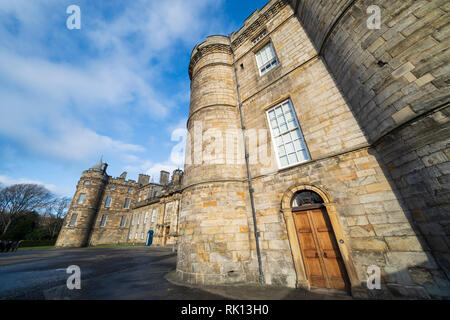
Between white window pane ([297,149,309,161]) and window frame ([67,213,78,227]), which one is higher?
window frame ([67,213,78,227])

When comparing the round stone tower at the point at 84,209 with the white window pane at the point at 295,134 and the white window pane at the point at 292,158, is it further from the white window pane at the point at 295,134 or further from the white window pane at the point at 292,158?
the white window pane at the point at 295,134

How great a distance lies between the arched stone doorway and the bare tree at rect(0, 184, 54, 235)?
40.8m

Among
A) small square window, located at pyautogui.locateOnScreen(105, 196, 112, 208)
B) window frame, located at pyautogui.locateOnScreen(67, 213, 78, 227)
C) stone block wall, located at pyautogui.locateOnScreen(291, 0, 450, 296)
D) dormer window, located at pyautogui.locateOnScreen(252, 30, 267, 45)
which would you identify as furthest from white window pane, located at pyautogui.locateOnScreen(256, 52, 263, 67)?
small square window, located at pyautogui.locateOnScreen(105, 196, 112, 208)

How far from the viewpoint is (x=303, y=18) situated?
6.93 metres

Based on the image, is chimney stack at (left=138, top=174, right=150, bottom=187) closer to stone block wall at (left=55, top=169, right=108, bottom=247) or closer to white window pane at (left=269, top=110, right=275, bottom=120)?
stone block wall at (left=55, top=169, right=108, bottom=247)

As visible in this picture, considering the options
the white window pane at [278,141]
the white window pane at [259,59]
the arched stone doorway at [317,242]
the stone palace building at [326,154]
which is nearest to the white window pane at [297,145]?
the stone palace building at [326,154]

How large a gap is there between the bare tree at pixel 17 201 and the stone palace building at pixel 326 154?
Answer: 3641 centimetres

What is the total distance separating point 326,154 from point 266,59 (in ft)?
19.7

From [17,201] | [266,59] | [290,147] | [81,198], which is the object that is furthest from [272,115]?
[17,201]

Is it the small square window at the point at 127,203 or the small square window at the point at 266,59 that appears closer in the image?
the small square window at the point at 266,59

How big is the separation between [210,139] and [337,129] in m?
4.79

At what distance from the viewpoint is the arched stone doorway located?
4145 millimetres

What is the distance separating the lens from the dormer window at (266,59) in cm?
778
